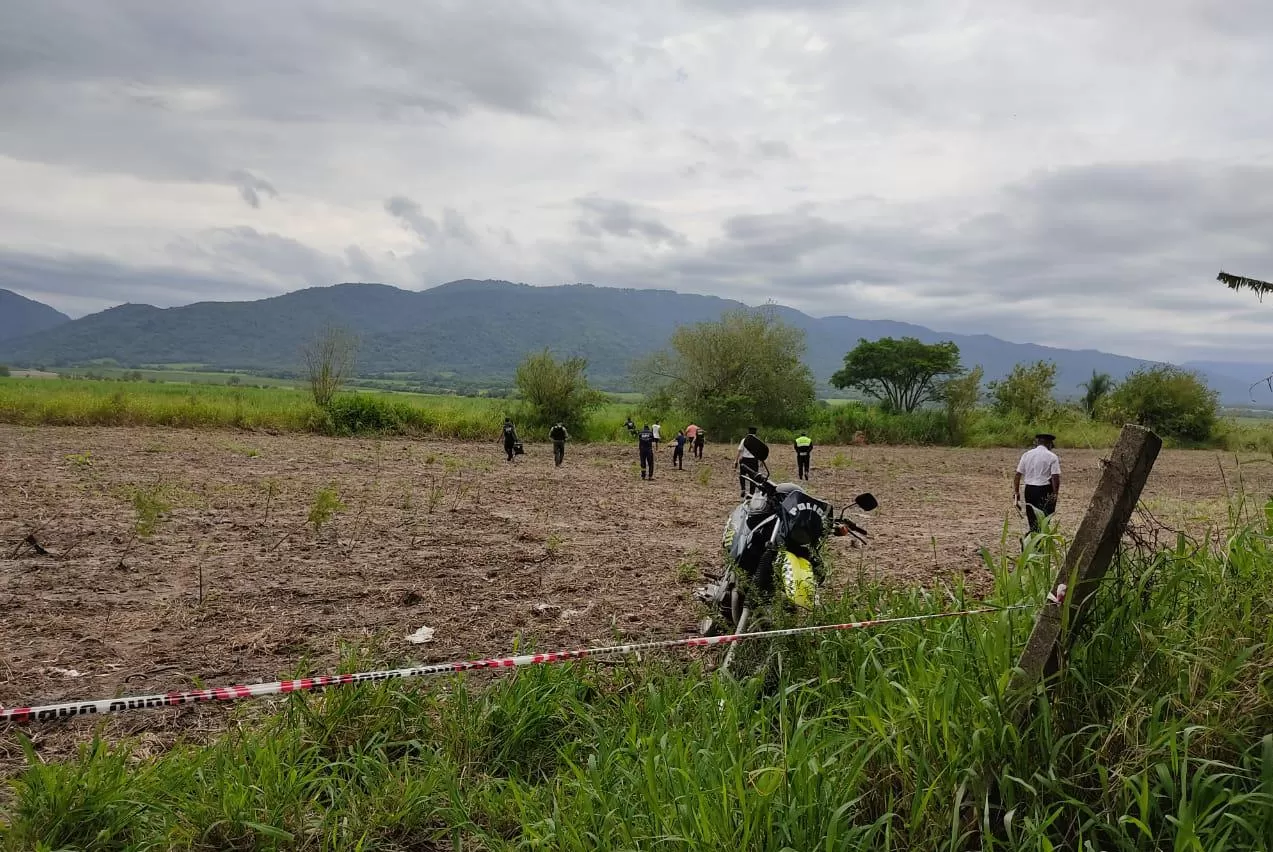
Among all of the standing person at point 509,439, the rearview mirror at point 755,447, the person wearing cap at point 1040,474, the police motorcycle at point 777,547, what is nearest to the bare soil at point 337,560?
the person wearing cap at point 1040,474

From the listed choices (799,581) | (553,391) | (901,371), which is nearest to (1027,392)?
(901,371)

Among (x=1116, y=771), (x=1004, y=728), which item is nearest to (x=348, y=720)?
(x=1004, y=728)

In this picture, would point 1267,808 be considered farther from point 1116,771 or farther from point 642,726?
point 642,726

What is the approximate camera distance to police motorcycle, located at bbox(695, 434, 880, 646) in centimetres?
446

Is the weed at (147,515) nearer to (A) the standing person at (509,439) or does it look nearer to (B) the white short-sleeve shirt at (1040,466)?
(B) the white short-sleeve shirt at (1040,466)

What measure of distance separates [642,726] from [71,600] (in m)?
5.74

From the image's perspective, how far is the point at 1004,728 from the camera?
2742 mm

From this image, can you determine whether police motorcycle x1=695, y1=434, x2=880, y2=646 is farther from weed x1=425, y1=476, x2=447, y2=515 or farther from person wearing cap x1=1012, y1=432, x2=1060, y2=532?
weed x1=425, y1=476, x2=447, y2=515

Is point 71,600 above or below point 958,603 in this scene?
below

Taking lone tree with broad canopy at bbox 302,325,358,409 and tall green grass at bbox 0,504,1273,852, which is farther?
lone tree with broad canopy at bbox 302,325,358,409

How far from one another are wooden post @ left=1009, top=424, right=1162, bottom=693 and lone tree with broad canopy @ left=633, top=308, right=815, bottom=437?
131ft

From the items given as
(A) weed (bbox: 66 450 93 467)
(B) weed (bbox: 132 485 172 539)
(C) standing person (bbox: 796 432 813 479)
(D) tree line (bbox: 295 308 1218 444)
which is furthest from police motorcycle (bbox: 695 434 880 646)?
(D) tree line (bbox: 295 308 1218 444)

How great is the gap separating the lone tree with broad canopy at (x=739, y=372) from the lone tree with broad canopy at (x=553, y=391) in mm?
8350

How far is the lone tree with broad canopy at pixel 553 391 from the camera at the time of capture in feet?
120
